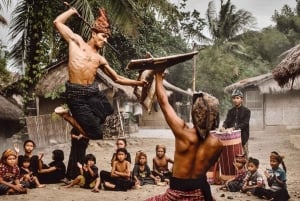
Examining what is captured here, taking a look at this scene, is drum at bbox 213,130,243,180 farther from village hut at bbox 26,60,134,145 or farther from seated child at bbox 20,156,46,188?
village hut at bbox 26,60,134,145

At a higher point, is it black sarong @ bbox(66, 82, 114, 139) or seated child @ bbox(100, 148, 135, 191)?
black sarong @ bbox(66, 82, 114, 139)

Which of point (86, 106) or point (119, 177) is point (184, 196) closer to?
point (86, 106)

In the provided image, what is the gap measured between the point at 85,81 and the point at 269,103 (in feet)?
55.9

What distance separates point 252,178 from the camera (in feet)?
25.0

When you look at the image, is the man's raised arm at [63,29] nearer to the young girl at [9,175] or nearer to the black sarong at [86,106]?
the black sarong at [86,106]

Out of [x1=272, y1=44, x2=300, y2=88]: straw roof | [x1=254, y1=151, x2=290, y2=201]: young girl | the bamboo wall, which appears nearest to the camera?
[x1=254, y1=151, x2=290, y2=201]: young girl

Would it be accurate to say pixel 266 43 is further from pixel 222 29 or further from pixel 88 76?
pixel 88 76

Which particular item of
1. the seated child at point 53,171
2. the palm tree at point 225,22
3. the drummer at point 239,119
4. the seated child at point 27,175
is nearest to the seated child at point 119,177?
the seated child at point 53,171

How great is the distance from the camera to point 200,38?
25.4 m

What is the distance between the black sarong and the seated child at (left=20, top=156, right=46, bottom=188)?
369 centimetres

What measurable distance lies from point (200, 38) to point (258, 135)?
7941 mm

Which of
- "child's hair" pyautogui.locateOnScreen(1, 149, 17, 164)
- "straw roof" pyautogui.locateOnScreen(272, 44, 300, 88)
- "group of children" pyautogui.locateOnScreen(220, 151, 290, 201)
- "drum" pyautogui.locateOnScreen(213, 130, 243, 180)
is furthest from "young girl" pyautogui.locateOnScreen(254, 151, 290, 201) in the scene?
"child's hair" pyautogui.locateOnScreen(1, 149, 17, 164)

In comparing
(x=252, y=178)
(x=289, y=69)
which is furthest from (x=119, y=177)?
→ (x=289, y=69)

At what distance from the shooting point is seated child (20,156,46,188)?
7910 millimetres
